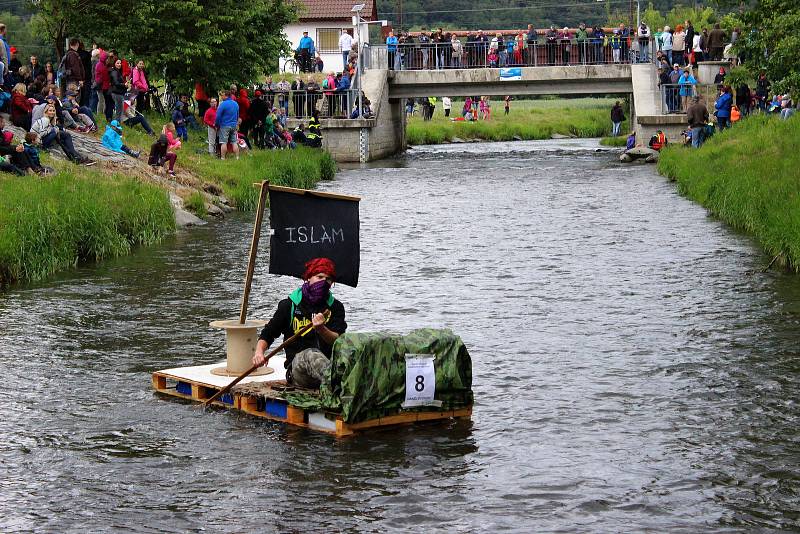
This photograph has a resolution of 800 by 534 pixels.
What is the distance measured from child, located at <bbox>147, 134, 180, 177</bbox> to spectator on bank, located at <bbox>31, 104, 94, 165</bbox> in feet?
7.57

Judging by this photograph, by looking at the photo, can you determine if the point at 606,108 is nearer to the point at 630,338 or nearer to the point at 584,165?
the point at 584,165

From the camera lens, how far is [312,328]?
12570mm

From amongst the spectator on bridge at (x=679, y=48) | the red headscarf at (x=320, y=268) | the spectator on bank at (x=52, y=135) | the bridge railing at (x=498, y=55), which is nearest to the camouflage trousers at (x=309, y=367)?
the red headscarf at (x=320, y=268)

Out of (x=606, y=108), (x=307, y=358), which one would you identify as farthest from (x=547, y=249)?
(x=606, y=108)

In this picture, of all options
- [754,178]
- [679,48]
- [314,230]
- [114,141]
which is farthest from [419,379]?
[679,48]

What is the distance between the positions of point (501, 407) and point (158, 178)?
18.6m

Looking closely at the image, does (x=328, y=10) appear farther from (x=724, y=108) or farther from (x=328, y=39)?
(x=724, y=108)

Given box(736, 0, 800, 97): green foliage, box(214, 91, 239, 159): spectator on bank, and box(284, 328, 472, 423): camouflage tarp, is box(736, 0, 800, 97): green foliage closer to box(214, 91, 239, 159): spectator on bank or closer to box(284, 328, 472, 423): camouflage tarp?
box(284, 328, 472, 423): camouflage tarp

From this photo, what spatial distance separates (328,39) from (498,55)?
25632 mm

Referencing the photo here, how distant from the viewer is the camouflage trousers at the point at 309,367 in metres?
12.5

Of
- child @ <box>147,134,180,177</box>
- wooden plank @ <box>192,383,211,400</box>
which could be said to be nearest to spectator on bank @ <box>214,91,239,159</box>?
child @ <box>147,134,180,177</box>

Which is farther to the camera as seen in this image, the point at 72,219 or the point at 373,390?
the point at 72,219

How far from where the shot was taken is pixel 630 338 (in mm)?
16547

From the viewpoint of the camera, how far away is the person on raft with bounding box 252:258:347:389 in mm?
12508
